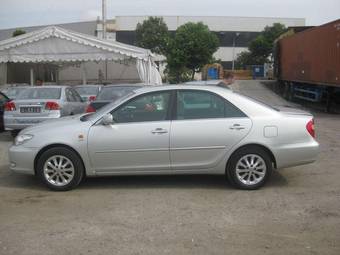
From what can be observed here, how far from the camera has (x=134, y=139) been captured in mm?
6953

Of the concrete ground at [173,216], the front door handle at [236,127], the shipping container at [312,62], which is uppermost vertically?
the shipping container at [312,62]

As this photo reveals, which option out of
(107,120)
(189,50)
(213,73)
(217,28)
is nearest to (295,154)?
(107,120)

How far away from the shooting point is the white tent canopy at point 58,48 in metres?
21.0

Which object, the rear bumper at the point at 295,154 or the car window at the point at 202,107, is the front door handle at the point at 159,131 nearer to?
the car window at the point at 202,107

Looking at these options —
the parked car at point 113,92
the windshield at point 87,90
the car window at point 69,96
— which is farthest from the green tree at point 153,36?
the parked car at point 113,92

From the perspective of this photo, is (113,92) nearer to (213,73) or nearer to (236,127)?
(236,127)

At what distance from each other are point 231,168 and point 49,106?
Answer: 6336 millimetres

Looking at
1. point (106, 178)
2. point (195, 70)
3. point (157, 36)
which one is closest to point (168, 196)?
point (106, 178)

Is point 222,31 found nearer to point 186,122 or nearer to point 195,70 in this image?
point 195,70

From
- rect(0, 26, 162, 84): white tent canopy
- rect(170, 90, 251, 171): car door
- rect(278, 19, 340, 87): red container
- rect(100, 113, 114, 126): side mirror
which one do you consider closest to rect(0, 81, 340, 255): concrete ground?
rect(170, 90, 251, 171): car door

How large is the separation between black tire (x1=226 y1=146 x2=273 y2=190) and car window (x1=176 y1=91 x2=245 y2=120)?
20.0 inches

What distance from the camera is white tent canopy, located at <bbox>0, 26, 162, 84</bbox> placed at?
2098 centimetres

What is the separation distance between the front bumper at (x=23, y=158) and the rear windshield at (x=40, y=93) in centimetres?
526

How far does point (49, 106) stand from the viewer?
12.0 m
